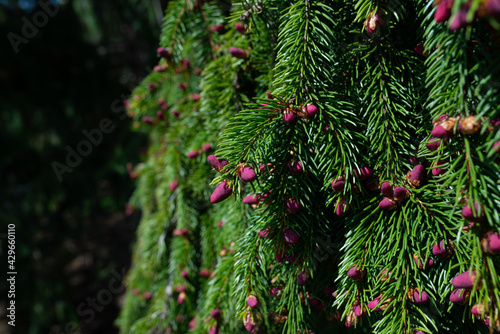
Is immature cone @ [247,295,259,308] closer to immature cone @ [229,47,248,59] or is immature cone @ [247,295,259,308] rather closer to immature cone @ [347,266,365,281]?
immature cone @ [347,266,365,281]

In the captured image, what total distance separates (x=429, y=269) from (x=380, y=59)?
33 centimetres

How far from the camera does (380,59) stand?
538mm

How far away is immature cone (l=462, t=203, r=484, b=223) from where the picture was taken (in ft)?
1.19

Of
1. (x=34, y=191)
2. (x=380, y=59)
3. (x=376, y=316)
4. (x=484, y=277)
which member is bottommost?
(x=34, y=191)

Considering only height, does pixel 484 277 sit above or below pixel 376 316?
above

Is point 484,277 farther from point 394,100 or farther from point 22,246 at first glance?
point 22,246

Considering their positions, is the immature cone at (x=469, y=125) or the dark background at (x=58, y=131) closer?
the immature cone at (x=469, y=125)

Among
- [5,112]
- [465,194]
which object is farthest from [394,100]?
[5,112]

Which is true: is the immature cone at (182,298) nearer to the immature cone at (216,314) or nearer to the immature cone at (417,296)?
the immature cone at (216,314)

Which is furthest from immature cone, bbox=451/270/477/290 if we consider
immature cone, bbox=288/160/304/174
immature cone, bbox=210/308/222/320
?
immature cone, bbox=210/308/222/320

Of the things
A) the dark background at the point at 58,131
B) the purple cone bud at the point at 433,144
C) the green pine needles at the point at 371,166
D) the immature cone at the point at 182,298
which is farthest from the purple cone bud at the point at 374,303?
the dark background at the point at 58,131

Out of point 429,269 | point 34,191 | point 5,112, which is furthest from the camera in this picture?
point 5,112

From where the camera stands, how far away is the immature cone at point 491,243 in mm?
363

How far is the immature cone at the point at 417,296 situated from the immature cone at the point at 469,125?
0.72ft
